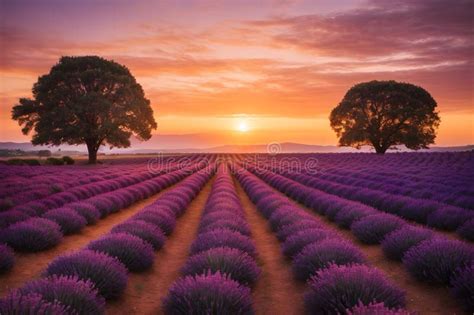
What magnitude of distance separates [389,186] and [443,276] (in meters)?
10.2

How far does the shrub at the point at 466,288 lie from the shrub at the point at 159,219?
21.3ft

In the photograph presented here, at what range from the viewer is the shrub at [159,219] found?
9.22m

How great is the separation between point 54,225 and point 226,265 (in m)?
4.79

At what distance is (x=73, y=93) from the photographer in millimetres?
34094

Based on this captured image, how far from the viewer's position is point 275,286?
587 cm

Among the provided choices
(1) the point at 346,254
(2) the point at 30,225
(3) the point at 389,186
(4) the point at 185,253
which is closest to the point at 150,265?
(4) the point at 185,253

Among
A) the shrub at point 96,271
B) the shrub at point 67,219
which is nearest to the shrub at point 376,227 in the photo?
the shrub at point 96,271

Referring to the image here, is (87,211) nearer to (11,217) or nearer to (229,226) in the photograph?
(11,217)

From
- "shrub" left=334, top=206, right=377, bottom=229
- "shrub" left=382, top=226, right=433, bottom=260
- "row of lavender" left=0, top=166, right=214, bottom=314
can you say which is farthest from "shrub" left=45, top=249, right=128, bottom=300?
"shrub" left=334, top=206, right=377, bottom=229

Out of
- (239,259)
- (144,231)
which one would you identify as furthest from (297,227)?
(144,231)

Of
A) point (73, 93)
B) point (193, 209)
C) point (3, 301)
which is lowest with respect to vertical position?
point (193, 209)

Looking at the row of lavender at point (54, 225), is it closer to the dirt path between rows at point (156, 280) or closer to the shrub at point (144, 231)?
the shrub at point (144, 231)

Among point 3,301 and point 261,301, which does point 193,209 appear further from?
point 3,301

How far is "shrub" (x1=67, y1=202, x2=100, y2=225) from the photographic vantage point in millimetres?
10640
